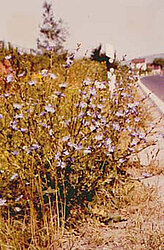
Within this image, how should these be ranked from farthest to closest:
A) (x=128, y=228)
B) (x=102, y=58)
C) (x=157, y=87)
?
1. (x=102, y=58)
2. (x=157, y=87)
3. (x=128, y=228)

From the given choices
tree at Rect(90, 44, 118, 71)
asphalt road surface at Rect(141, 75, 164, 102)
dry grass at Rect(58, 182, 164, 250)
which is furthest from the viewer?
asphalt road surface at Rect(141, 75, 164, 102)

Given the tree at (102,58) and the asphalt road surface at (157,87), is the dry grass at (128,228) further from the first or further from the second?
the asphalt road surface at (157,87)

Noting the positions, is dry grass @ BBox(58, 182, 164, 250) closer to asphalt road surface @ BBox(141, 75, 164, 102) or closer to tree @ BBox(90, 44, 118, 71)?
tree @ BBox(90, 44, 118, 71)

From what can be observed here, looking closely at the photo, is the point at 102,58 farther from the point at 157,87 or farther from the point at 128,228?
the point at 128,228

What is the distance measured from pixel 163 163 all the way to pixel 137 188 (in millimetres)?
898

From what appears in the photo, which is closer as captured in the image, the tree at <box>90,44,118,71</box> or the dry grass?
the dry grass

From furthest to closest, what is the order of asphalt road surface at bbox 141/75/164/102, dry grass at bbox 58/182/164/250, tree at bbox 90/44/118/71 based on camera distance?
asphalt road surface at bbox 141/75/164/102 < tree at bbox 90/44/118/71 < dry grass at bbox 58/182/164/250

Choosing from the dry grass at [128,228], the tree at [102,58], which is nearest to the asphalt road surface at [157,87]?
the tree at [102,58]

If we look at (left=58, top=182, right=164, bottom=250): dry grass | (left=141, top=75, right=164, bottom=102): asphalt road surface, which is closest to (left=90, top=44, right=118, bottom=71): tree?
(left=141, top=75, right=164, bottom=102): asphalt road surface

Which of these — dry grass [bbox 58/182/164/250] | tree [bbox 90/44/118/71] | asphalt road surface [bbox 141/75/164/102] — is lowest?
dry grass [bbox 58/182/164/250]

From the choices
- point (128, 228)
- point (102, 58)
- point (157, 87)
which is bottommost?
point (128, 228)

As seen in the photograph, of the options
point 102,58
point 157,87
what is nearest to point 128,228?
point 157,87

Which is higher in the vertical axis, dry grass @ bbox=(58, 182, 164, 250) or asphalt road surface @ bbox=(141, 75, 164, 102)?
asphalt road surface @ bbox=(141, 75, 164, 102)

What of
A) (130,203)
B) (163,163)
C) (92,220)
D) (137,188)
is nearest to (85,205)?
(92,220)
